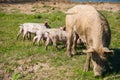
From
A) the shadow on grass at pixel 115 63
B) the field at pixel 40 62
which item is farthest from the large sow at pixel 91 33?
the shadow on grass at pixel 115 63

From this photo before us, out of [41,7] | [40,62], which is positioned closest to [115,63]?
[40,62]

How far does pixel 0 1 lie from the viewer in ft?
67.4

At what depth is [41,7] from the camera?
1942 centimetres

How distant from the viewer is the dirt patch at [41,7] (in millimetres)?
18734

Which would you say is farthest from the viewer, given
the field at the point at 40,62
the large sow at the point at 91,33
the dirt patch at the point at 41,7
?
the dirt patch at the point at 41,7

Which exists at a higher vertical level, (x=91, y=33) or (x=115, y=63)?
(x=91, y=33)

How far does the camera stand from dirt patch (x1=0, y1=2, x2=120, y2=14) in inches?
738

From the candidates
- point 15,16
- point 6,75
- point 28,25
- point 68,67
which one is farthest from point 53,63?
point 15,16

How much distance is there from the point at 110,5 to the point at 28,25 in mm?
8311

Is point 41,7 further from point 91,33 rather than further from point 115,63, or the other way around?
point 91,33

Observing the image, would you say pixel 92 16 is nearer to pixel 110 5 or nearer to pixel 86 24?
pixel 86 24

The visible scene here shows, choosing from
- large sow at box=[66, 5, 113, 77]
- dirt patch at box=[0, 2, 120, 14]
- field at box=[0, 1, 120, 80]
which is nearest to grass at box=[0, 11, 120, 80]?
field at box=[0, 1, 120, 80]

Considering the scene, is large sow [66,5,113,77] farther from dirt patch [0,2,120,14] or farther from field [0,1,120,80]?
dirt patch [0,2,120,14]

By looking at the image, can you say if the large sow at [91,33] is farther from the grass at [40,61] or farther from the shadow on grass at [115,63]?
the shadow on grass at [115,63]
